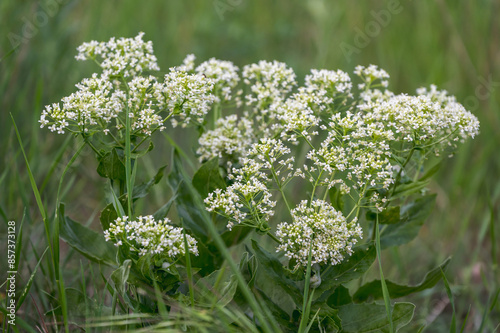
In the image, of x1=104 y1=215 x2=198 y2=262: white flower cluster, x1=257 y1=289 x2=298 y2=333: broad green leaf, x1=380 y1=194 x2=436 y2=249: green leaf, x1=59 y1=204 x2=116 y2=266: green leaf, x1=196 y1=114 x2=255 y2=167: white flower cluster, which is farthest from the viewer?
x1=380 y1=194 x2=436 y2=249: green leaf

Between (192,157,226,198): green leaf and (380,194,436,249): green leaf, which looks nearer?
(192,157,226,198): green leaf

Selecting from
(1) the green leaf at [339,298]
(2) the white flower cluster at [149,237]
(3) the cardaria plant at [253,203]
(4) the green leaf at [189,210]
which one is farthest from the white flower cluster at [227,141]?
(1) the green leaf at [339,298]

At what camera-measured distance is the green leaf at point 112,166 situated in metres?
1.71

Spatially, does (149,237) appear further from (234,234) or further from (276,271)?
(234,234)

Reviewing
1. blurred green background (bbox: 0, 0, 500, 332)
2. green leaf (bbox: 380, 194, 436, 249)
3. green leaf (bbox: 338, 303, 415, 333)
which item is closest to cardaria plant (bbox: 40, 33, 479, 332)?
green leaf (bbox: 338, 303, 415, 333)

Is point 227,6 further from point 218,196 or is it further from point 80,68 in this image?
point 218,196

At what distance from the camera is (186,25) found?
16.0ft

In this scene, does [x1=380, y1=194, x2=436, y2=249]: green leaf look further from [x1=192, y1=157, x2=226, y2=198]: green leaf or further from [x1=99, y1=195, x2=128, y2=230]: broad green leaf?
[x1=99, y1=195, x2=128, y2=230]: broad green leaf

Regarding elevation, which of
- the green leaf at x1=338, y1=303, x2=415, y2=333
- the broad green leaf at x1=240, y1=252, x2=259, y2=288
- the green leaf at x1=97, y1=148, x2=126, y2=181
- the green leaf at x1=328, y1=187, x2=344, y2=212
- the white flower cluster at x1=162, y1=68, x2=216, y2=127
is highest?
the white flower cluster at x1=162, y1=68, x2=216, y2=127

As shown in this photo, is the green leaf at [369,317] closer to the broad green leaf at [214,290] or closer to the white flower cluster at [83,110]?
the broad green leaf at [214,290]

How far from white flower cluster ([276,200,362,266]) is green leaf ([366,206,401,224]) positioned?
0.28 meters

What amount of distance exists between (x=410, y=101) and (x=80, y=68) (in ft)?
10.1

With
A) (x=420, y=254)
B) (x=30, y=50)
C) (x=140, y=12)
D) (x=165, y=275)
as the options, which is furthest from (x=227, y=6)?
(x=165, y=275)

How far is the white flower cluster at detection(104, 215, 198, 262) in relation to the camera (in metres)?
1.56
